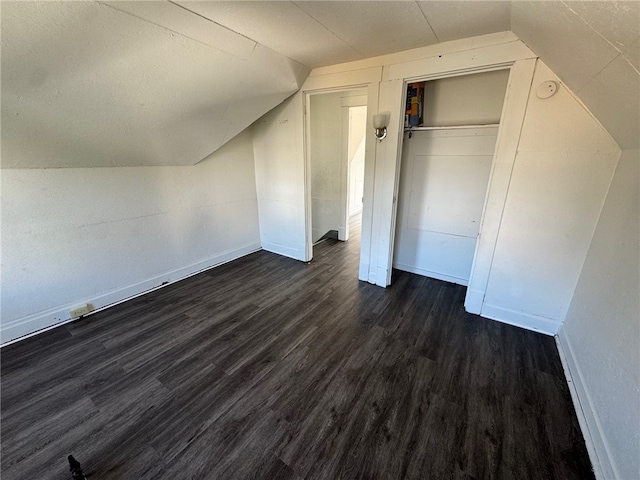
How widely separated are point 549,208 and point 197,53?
2.80 metres

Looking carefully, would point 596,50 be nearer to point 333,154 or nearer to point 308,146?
point 308,146

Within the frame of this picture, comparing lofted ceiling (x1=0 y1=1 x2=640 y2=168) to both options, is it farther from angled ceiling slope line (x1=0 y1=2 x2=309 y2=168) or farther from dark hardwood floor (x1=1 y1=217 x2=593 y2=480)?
dark hardwood floor (x1=1 y1=217 x2=593 y2=480)

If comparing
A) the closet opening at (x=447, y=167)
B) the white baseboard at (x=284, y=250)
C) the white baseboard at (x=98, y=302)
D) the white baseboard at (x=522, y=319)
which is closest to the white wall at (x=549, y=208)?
the white baseboard at (x=522, y=319)

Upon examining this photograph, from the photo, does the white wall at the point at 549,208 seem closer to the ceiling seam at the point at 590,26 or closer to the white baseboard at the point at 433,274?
the white baseboard at the point at 433,274

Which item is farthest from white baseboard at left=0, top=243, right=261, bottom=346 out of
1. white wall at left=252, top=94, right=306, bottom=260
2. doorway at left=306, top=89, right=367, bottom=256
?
doorway at left=306, top=89, right=367, bottom=256

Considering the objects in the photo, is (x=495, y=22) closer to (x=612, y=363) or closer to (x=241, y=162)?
(x=612, y=363)

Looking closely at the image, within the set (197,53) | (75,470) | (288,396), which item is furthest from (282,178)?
(75,470)

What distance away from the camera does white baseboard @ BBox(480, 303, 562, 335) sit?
2197mm

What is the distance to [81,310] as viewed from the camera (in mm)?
2396

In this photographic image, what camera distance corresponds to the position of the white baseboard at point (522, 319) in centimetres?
220

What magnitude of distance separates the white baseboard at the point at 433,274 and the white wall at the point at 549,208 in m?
0.65

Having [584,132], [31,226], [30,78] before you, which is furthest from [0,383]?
[584,132]

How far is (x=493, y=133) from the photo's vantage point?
2525 millimetres

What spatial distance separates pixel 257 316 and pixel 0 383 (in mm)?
1699
